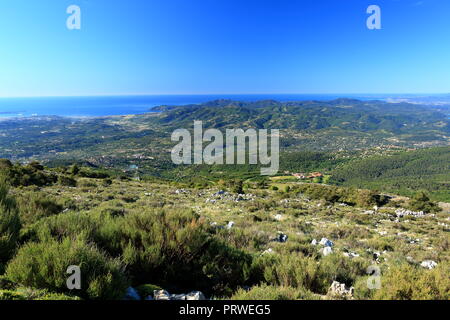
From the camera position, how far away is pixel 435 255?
695 cm

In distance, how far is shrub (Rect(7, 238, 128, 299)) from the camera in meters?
2.79

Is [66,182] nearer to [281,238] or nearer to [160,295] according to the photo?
[281,238]

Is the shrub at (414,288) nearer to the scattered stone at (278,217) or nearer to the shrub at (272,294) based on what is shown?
the shrub at (272,294)

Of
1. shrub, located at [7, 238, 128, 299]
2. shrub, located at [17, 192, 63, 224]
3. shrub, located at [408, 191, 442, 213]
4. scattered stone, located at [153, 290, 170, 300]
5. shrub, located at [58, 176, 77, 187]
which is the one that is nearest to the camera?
shrub, located at [7, 238, 128, 299]

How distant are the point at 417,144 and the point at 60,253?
203 m

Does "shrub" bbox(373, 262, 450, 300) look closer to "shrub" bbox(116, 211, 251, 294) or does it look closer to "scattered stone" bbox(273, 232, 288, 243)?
"shrub" bbox(116, 211, 251, 294)

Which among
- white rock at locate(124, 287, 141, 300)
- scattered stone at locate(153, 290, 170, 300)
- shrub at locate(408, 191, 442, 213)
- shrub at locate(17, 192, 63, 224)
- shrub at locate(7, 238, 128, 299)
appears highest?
shrub at locate(7, 238, 128, 299)

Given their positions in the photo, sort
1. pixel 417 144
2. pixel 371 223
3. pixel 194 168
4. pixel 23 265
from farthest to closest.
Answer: pixel 417 144 → pixel 194 168 → pixel 371 223 → pixel 23 265

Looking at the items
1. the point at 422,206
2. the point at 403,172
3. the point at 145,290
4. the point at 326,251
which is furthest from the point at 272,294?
the point at 403,172

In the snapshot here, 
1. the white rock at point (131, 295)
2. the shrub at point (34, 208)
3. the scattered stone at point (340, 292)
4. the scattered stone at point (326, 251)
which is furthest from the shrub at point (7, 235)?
the scattered stone at point (326, 251)

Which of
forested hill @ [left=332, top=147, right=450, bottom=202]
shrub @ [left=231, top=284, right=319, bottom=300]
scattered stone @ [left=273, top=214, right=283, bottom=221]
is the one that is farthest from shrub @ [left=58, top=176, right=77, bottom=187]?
forested hill @ [left=332, top=147, right=450, bottom=202]

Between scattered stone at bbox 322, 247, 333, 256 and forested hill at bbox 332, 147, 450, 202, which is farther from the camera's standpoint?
forested hill at bbox 332, 147, 450, 202
